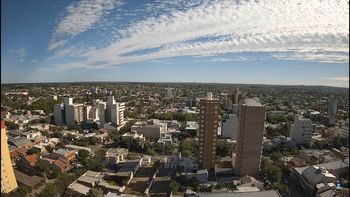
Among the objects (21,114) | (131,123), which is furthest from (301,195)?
(21,114)

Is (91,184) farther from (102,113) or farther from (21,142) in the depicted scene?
(102,113)

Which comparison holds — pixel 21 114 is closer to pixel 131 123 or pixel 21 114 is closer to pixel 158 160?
pixel 131 123

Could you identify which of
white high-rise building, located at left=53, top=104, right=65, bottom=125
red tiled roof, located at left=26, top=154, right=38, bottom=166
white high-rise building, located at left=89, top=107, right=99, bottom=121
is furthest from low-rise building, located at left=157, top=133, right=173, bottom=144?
white high-rise building, located at left=53, top=104, right=65, bottom=125

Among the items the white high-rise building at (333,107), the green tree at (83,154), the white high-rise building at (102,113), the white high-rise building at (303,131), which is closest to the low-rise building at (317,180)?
the white high-rise building at (303,131)

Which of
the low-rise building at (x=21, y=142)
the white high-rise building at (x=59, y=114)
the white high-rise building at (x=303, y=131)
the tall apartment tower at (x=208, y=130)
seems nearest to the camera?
the tall apartment tower at (x=208, y=130)

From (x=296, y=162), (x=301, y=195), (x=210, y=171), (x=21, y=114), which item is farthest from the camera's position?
(x=21, y=114)

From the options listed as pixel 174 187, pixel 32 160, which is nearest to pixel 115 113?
pixel 32 160

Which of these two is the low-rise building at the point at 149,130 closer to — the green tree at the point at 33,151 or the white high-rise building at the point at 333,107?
the green tree at the point at 33,151
